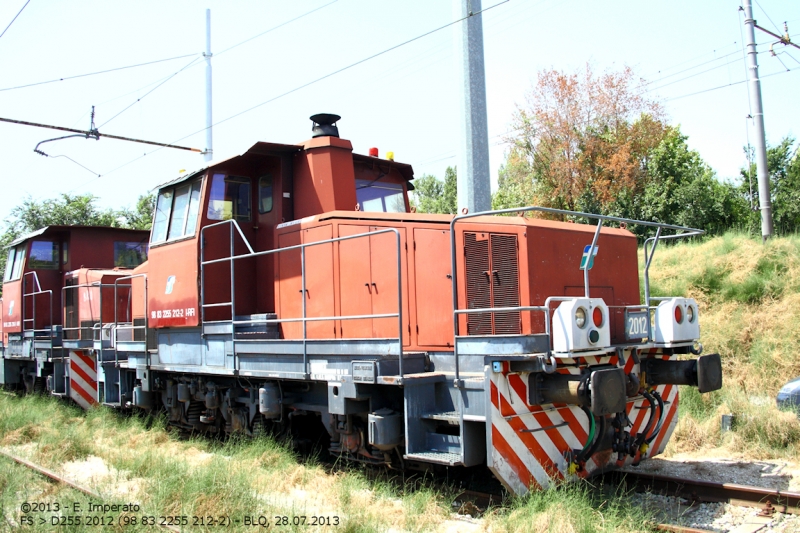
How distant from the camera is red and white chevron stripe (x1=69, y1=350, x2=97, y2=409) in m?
11.4

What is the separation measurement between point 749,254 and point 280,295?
335 inches

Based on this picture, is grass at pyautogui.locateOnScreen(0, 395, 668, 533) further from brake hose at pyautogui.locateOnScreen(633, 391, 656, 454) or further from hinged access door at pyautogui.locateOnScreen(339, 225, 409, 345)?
hinged access door at pyautogui.locateOnScreen(339, 225, 409, 345)

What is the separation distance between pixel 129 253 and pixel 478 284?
10.1 meters

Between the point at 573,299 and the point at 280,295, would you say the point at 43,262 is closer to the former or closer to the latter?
the point at 280,295

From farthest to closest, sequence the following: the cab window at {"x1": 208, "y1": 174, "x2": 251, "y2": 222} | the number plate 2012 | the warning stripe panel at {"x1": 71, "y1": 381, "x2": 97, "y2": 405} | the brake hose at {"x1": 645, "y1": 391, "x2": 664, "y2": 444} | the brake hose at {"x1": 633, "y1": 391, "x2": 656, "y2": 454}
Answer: the warning stripe panel at {"x1": 71, "y1": 381, "x2": 97, "y2": 405} < the cab window at {"x1": 208, "y1": 174, "x2": 251, "y2": 222} < the brake hose at {"x1": 645, "y1": 391, "x2": 664, "y2": 444} < the brake hose at {"x1": 633, "y1": 391, "x2": 656, "y2": 454} < the number plate 2012

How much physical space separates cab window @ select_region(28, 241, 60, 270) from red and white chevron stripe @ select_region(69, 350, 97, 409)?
8.44 feet

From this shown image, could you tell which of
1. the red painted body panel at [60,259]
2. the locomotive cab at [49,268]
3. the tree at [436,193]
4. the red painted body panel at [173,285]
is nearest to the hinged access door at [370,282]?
the red painted body panel at [173,285]

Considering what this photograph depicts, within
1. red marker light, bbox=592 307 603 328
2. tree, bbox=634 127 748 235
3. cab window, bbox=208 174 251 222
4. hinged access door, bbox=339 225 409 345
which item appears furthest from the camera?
tree, bbox=634 127 748 235

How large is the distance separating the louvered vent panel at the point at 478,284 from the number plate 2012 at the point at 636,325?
4.05 ft

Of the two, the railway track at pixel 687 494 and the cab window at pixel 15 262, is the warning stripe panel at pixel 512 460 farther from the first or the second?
the cab window at pixel 15 262

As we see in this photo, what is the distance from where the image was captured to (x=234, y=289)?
7.30 meters

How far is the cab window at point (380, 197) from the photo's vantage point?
305 inches

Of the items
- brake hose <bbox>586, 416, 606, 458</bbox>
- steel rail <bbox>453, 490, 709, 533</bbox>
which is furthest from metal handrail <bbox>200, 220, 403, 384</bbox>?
brake hose <bbox>586, 416, 606, 458</bbox>

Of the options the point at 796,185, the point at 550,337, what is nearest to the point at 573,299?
the point at 550,337
